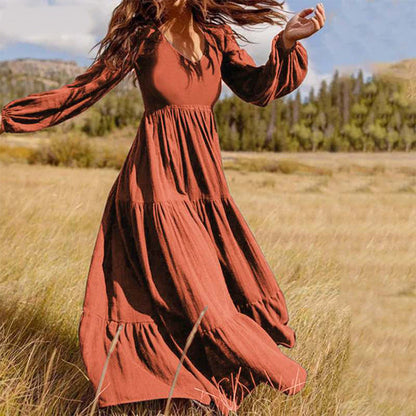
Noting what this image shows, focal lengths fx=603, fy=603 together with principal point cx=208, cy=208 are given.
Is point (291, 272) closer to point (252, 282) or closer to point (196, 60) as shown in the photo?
point (252, 282)

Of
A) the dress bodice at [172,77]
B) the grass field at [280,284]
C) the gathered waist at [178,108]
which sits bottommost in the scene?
the grass field at [280,284]

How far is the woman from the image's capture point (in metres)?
2.03

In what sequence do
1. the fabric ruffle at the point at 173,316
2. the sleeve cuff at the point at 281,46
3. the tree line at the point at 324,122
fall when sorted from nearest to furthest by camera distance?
the fabric ruffle at the point at 173,316
the sleeve cuff at the point at 281,46
the tree line at the point at 324,122

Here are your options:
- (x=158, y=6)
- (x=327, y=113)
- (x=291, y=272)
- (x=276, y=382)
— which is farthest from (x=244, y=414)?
(x=327, y=113)

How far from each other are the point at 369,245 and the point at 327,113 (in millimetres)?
22126

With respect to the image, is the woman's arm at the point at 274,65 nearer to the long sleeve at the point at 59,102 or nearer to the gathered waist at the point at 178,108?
the gathered waist at the point at 178,108

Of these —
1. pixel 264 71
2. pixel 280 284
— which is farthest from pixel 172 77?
pixel 280 284

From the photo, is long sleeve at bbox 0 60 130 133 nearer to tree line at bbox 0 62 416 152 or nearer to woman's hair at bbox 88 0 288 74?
woman's hair at bbox 88 0 288 74

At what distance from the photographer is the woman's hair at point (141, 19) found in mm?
2164

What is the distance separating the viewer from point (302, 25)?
207cm

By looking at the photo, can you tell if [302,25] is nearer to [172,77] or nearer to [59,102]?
[172,77]

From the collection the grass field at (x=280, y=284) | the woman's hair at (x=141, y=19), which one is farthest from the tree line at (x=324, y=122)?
the woman's hair at (x=141, y=19)

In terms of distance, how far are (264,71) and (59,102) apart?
0.76 metres

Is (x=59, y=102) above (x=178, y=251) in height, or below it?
above
